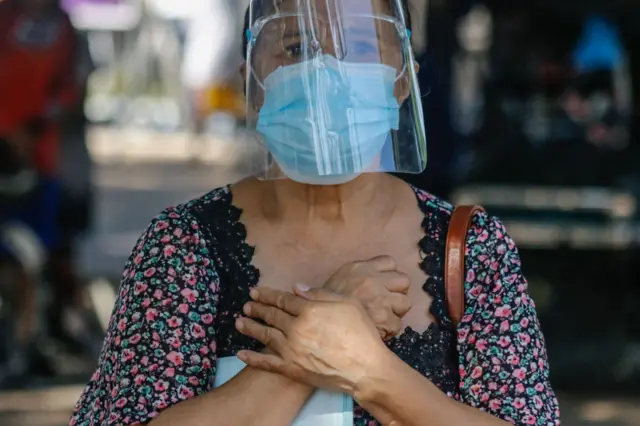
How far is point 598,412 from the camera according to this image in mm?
5617

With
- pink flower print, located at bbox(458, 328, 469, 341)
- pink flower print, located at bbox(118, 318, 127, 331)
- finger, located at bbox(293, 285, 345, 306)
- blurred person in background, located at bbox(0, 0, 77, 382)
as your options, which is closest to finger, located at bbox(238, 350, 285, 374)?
finger, located at bbox(293, 285, 345, 306)

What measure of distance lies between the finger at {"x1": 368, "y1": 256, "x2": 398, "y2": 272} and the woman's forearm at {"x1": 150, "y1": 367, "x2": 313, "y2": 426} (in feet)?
0.72

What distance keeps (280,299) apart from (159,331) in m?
0.20

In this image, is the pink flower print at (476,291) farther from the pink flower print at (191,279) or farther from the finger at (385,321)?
the pink flower print at (191,279)

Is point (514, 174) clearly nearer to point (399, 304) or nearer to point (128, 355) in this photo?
point (399, 304)

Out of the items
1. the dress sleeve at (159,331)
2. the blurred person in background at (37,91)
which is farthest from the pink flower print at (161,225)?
the blurred person in background at (37,91)

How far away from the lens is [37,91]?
562 cm

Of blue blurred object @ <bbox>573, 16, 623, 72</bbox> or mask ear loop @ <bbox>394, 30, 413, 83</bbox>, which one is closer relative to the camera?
mask ear loop @ <bbox>394, 30, 413, 83</bbox>

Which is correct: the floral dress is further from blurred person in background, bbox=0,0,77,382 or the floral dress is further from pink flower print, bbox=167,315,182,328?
blurred person in background, bbox=0,0,77,382

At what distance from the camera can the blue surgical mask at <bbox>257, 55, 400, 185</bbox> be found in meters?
1.72

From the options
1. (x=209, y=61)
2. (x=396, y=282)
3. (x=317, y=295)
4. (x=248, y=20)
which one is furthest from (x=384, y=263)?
(x=209, y=61)

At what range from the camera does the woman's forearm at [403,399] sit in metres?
1.68

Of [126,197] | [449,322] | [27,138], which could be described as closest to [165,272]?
[449,322]

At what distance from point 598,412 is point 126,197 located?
8.73 meters
